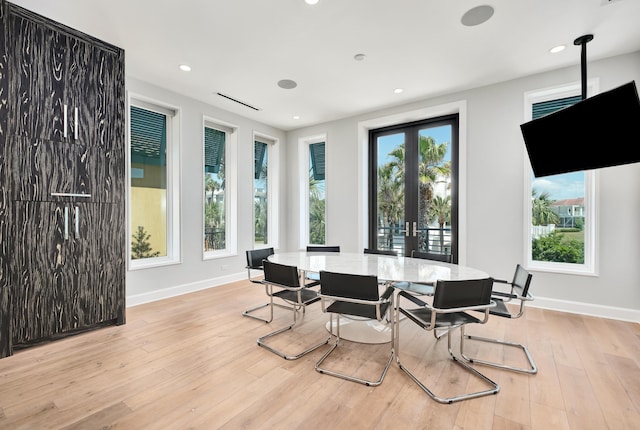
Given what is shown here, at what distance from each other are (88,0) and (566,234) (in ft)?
19.0

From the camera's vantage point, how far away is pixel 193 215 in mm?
4684

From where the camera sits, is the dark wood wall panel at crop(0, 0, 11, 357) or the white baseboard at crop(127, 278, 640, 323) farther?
the white baseboard at crop(127, 278, 640, 323)

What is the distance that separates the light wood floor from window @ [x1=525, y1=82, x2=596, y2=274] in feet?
2.98

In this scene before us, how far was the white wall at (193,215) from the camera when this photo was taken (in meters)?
4.09

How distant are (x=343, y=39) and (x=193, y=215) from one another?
11.1 ft

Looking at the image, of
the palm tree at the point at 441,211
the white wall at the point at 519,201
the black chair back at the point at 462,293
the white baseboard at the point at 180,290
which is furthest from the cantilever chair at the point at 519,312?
the white baseboard at the point at 180,290

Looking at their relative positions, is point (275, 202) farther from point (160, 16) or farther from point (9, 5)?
point (9, 5)

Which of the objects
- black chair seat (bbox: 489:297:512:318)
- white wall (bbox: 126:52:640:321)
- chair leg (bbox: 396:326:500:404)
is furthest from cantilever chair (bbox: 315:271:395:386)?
white wall (bbox: 126:52:640:321)

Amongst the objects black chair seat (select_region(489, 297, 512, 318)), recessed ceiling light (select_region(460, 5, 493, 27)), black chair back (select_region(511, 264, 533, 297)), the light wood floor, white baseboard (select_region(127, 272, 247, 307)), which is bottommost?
the light wood floor

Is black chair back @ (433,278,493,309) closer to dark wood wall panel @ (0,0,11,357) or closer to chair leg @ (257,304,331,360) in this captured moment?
chair leg @ (257,304,331,360)

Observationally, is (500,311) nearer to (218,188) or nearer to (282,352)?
(282,352)

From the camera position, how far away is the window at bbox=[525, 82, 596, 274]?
3.62 m

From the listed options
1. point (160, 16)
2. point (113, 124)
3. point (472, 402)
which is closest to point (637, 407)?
point (472, 402)

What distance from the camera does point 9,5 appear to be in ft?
8.35
